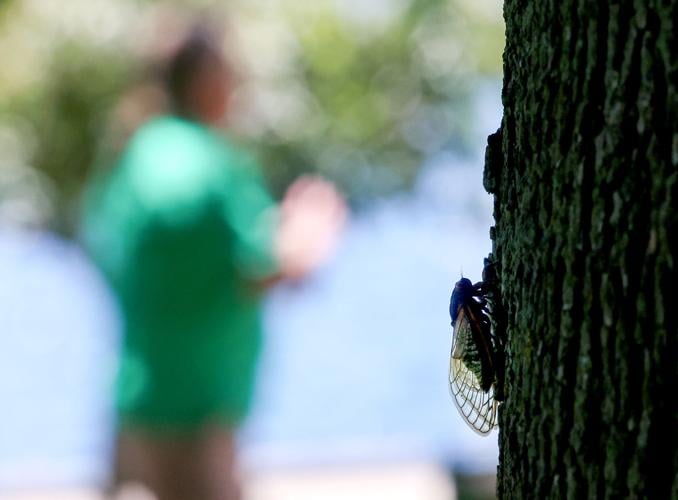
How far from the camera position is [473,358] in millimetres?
2008

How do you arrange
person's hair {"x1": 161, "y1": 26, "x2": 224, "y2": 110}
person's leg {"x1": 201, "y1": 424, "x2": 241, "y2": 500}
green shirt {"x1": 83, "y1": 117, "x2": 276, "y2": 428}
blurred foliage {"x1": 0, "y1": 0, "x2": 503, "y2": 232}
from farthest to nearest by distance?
A: 1. blurred foliage {"x1": 0, "y1": 0, "x2": 503, "y2": 232}
2. person's hair {"x1": 161, "y1": 26, "x2": 224, "y2": 110}
3. person's leg {"x1": 201, "y1": 424, "x2": 241, "y2": 500}
4. green shirt {"x1": 83, "y1": 117, "x2": 276, "y2": 428}

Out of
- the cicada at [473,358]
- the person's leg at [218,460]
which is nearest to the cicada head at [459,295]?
the cicada at [473,358]

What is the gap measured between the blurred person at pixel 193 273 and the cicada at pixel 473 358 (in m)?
2.38

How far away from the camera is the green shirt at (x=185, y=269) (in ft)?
14.9

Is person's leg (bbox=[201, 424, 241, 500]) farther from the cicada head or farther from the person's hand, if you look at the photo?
the cicada head

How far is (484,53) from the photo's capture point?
892 centimetres

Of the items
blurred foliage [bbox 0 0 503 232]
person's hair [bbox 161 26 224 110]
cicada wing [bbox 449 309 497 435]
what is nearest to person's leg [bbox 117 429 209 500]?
person's hair [bbox 161 26 224 110]

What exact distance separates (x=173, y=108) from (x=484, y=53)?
15.1 feet

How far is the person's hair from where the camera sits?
478 cm

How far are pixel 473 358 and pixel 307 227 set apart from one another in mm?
2716

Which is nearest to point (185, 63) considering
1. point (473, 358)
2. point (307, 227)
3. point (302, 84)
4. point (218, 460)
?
point (307, 227)

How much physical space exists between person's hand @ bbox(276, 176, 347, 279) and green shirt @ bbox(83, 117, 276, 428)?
8 cm

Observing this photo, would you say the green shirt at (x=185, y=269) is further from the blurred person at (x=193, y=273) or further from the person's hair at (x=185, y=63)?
the person's hair at (x=185, y=63)

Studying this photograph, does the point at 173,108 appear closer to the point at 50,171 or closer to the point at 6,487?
the point at 6,487
